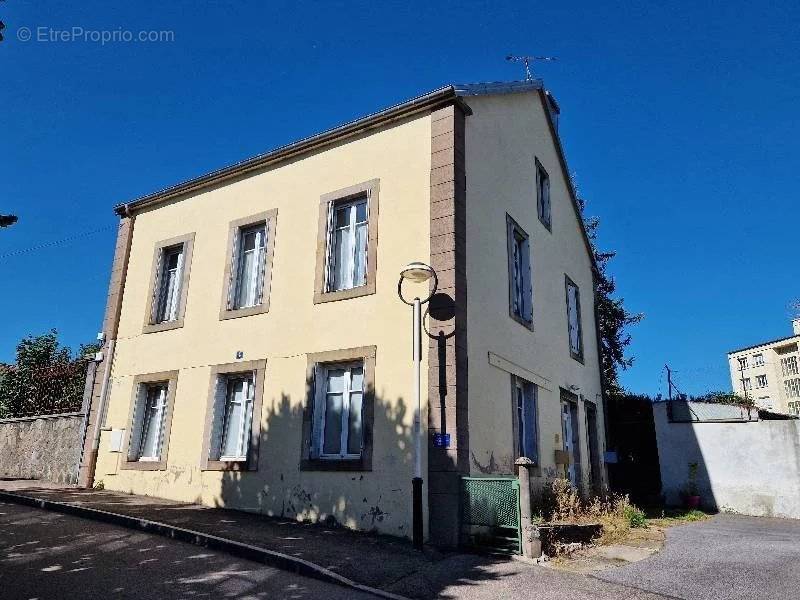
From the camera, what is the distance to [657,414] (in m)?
16.7

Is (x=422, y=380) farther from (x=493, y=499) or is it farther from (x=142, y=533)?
(x=142, y=533)

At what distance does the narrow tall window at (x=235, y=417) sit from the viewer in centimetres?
1085

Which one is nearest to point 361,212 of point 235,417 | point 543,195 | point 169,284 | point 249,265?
point 249,265

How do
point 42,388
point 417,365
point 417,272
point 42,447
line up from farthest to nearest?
point 42,388
point 42,447
point 417,272
point 417,365

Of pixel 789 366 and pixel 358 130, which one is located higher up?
pixel 789 366

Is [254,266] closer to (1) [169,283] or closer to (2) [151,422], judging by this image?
(1) [169,283]

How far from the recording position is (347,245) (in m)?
10.8

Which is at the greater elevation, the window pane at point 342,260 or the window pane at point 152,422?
the window pane at point 342,260

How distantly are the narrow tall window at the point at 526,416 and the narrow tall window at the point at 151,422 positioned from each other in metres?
7.22

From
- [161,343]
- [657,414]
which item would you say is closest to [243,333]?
[161,343]

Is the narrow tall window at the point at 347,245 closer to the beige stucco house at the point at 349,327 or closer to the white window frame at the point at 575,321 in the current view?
the beige stucco house at the point at 349,327

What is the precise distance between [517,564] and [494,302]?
4540 mm

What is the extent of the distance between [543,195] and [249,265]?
291 inches

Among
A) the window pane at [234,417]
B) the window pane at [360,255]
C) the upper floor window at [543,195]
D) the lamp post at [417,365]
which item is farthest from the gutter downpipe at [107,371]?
the upper floor window at [543,195]
